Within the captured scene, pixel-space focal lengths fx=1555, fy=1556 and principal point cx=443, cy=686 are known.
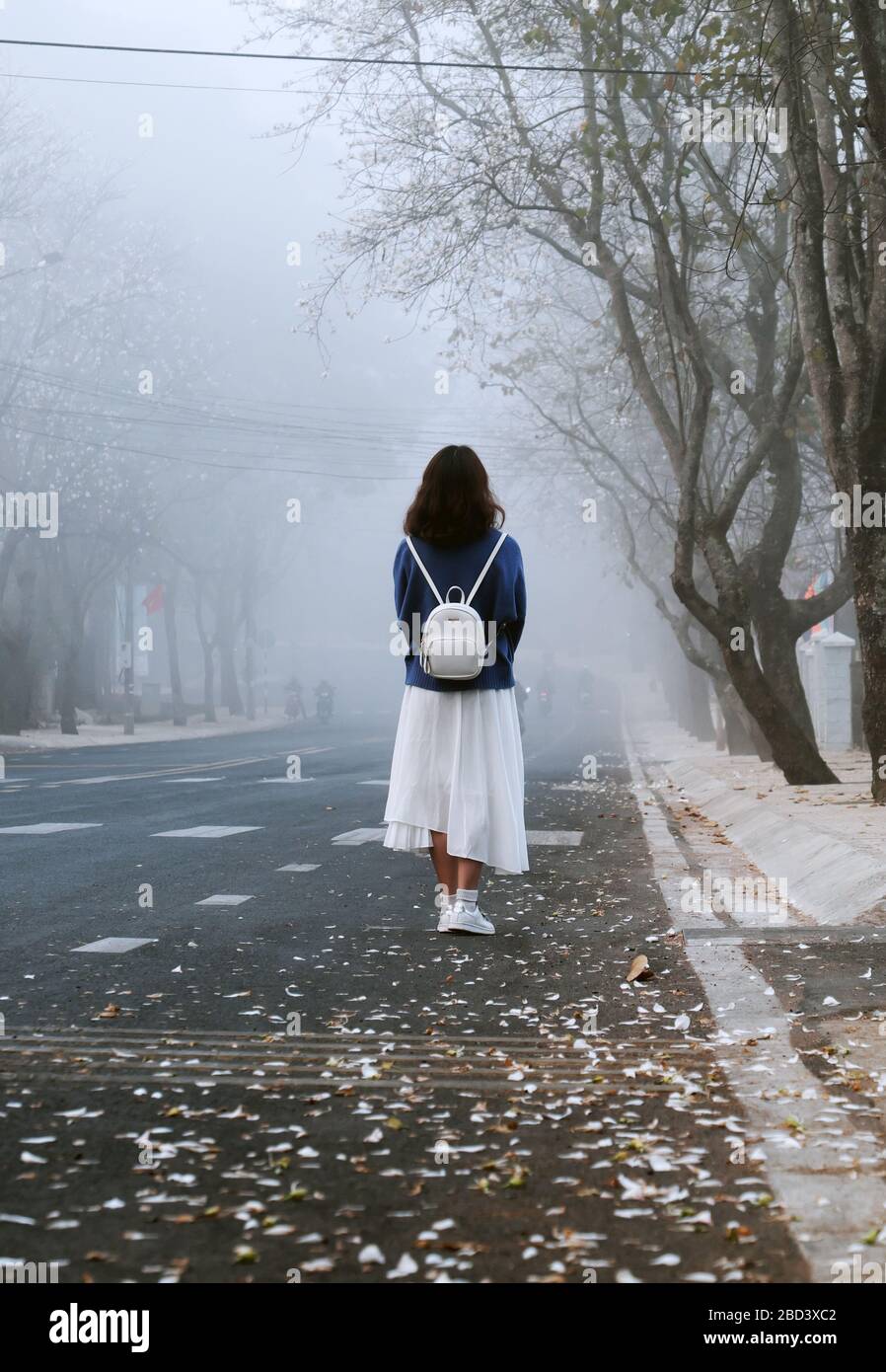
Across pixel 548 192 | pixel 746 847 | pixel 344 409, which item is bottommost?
pixel 746 847

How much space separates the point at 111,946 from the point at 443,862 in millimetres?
1625

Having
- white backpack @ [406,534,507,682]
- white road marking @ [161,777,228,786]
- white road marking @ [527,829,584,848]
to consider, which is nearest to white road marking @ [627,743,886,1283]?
white backpack @ [406,534,507,682]

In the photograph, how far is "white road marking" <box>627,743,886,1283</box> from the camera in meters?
3.34

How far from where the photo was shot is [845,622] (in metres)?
35.9

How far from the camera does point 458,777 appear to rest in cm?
744

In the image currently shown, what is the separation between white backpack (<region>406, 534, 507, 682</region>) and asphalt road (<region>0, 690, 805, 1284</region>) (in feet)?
4.22

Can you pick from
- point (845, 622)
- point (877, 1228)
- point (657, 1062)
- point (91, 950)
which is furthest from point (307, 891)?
point (845, 622)

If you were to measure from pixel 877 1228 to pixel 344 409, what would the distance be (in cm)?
5462

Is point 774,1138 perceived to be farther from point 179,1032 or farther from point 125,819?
point 125,819

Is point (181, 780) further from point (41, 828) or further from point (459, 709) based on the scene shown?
point (459, 709)

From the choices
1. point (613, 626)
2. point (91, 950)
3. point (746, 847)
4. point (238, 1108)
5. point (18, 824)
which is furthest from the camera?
point (613, 626)

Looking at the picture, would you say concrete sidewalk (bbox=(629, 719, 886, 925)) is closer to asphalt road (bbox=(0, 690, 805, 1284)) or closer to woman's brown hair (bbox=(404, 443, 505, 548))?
asphalt road (bbox=(0, 690, 805, 1284))

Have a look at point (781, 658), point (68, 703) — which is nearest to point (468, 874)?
point (781, 658)

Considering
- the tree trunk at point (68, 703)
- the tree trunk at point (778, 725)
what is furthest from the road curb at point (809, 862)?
the tree trunk at point (68, 703)
